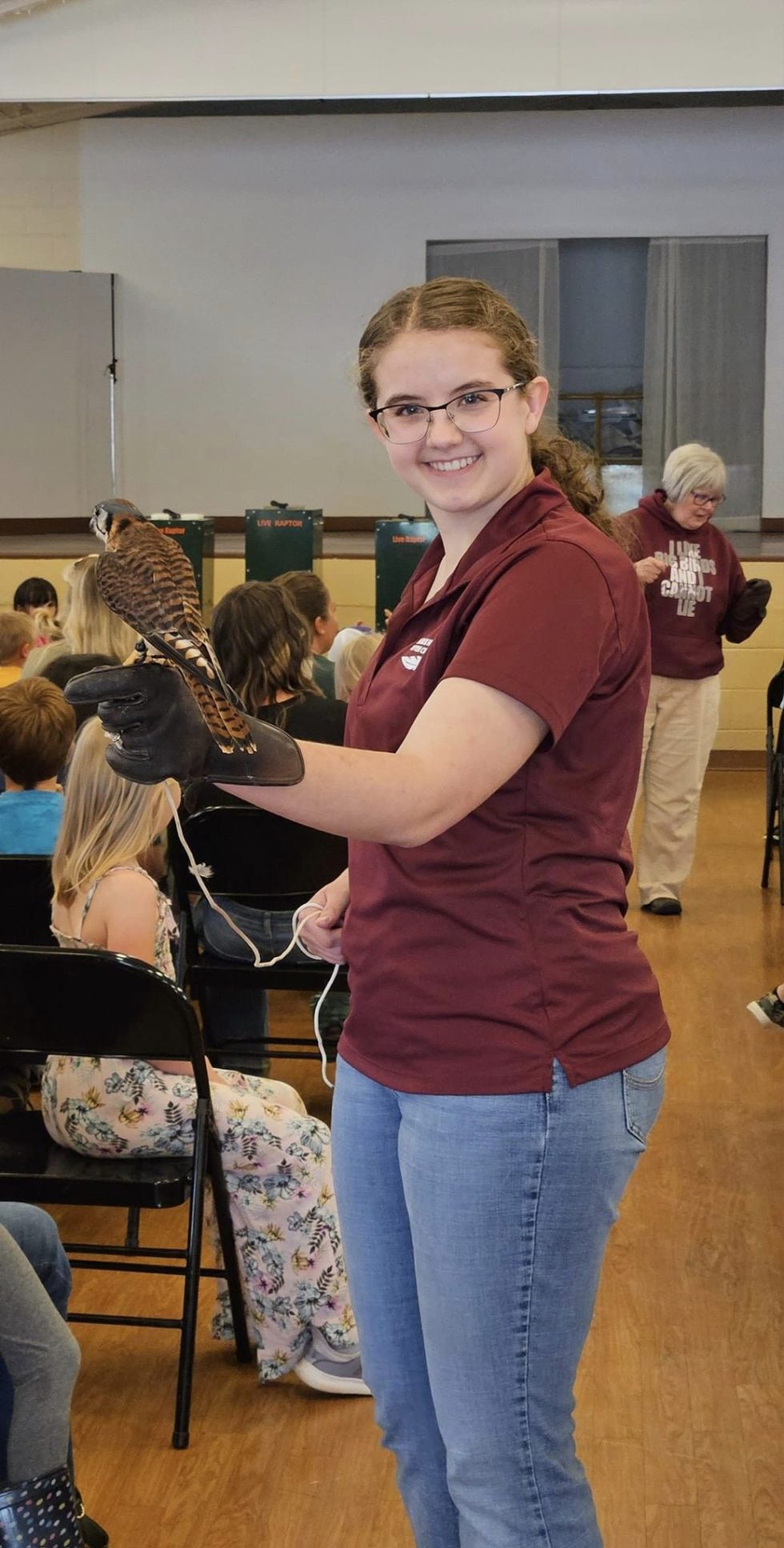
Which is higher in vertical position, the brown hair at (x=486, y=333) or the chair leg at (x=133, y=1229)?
the brown hair at (x=486, y=333)

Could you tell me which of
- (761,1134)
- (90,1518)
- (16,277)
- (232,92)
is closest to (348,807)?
(90,1518)

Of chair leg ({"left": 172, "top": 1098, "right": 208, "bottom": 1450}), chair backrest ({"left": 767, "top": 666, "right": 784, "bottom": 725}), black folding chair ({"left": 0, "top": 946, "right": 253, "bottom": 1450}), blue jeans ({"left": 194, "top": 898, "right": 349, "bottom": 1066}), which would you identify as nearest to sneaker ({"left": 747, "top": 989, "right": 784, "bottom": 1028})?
blue jeans ({"left": 194, "top": 898, "right": 349, "bottom": 1066})

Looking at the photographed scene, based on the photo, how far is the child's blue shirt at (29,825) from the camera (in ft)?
10.3

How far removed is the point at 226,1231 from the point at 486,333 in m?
1.53

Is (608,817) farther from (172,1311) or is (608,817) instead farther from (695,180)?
(695,180)

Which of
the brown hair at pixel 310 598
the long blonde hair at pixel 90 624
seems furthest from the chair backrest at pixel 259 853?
the brown hair at pixel 310 598

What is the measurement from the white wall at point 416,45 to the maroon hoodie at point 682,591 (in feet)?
12.8

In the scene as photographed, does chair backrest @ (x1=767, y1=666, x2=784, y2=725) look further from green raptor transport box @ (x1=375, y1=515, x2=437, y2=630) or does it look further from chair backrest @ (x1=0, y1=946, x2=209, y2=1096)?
chair backrest @ (x1=0, y1=946, x2=209, y2=1096)

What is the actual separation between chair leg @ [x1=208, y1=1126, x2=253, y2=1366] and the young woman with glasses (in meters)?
1.01

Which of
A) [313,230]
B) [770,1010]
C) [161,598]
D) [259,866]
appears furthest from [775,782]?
[313,230]

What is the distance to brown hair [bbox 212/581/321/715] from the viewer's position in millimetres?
3482

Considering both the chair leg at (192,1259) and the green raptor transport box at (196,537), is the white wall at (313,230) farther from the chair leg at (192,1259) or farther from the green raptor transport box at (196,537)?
the chair leg at (192,1259)

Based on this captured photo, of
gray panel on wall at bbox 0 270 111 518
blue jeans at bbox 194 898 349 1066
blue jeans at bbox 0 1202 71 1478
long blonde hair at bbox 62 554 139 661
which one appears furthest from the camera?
gray panel on wall at bbox 0 270 111 518

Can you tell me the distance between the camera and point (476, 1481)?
127 cm
